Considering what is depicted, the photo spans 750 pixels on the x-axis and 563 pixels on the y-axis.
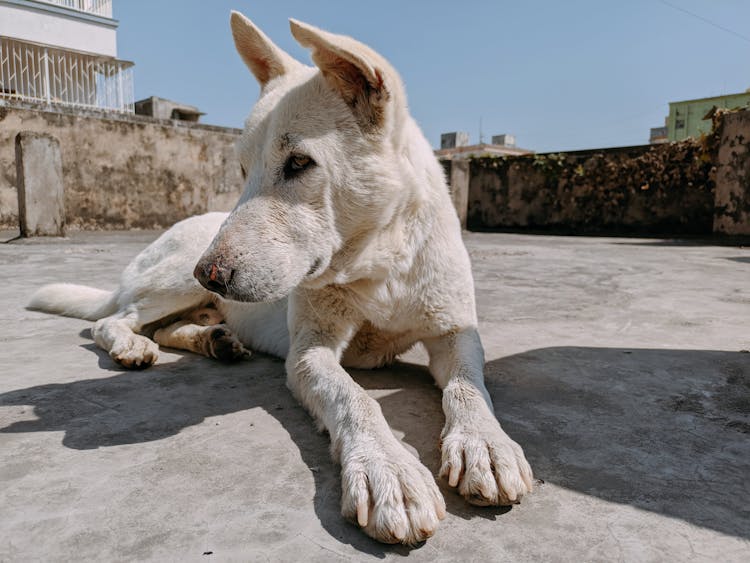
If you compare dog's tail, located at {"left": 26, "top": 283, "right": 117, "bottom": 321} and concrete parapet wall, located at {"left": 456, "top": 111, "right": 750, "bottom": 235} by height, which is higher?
concrete parapet wall, located at {"left": 456, "top": 111, "right": 750, "bottom": 235}

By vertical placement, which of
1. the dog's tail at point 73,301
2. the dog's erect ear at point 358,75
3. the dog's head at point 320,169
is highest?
the dog's erect ear at point 358,75

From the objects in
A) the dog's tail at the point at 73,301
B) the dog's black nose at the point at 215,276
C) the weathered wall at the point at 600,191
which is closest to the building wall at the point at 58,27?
the weathered wall at the point at 600,191

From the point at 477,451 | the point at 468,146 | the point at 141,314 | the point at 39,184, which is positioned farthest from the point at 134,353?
the point at 468,146

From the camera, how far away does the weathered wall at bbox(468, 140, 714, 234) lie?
1211cm

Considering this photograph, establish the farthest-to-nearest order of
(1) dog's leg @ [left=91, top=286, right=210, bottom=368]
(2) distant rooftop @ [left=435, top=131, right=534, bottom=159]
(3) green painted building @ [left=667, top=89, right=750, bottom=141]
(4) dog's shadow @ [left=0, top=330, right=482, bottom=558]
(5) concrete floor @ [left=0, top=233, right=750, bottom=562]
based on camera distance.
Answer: (3) green painted building @ [left=667, top=89, right=750, bottom=141] < (2) distant rooftop @ [left=435, top=131, right=534, bottom=159] < (1) dog's leg @ [left=91, top=286, right=210, bottom=368] < (4) dog's shadow @ [left=0, top=330, right=482, bottom=558] < (5) concrete floor @ [left=0, top=233, right=750, bottom=562]

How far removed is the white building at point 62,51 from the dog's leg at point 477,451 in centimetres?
2206

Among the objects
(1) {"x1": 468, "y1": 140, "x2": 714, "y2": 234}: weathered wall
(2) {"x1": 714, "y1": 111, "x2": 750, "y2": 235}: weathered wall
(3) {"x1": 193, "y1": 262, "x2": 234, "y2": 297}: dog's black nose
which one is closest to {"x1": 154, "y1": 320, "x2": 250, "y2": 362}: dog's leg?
(3) {"x1": 193, "y1": 262, "x2": 234, "y2": 297}: dog's black nose

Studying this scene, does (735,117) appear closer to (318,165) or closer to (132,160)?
(318,165)

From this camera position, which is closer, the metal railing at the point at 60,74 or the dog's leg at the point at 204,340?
the dog's leg at the point at 204,340

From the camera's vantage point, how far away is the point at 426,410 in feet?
6.42

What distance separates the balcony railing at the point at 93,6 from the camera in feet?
73.7

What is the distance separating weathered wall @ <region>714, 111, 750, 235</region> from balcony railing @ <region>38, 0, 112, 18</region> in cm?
2363

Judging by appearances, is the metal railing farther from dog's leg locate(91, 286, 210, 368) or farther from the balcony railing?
dog's leg locate(91, 286, 210, 368)

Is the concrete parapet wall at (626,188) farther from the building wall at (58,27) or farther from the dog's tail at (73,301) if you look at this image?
the building wall at (58,27)
